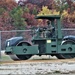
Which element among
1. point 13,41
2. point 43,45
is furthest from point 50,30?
point 13,41

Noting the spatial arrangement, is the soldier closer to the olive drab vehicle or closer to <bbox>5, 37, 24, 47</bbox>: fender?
the olive drab vehicle

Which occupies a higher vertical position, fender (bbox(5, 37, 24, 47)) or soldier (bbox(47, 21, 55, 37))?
soldier (bbox(47, 21, 55, 37))

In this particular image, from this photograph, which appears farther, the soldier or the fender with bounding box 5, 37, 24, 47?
the fender with bounding box 5, 37, 24, 47

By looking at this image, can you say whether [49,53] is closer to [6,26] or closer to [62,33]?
[62,33]

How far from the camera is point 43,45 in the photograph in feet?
81.3

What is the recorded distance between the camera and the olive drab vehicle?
80.4 ft

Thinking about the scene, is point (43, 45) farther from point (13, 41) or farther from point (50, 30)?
point (13, 41)

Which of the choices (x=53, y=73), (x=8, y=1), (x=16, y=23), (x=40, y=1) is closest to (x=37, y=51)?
(x=53, y=73)

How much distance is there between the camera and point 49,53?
80.9 ft

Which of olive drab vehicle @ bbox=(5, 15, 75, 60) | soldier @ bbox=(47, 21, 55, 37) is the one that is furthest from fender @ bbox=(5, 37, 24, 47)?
soldier @ bbox=(47, 21, 55, 37)

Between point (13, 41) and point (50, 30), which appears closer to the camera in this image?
point (50, 30)

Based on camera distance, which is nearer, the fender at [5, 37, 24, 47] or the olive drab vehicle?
the olive drab vehicle

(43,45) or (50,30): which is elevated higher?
(50,30)

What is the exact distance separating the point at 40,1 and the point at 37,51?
6142 cm
